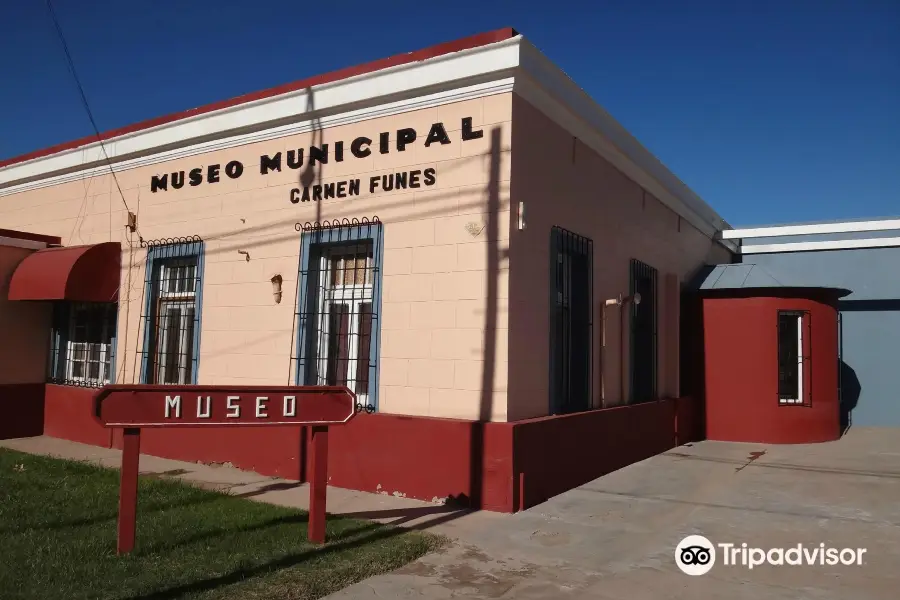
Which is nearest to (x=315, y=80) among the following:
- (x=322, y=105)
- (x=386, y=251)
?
(x=322, y=105)

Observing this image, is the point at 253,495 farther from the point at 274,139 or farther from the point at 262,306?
the point at 274,139

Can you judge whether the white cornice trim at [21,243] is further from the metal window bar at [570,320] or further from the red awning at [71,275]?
the metal window bar at [570,320]

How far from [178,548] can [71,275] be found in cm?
594

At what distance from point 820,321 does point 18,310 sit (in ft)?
42.1

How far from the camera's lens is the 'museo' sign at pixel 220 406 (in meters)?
4.75

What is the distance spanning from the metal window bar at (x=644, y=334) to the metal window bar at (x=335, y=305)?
4276 mm

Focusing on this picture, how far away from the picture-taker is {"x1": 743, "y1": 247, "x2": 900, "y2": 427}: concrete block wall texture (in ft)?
48.6

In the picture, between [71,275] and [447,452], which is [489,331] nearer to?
[447,452]

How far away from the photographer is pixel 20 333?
10789mm

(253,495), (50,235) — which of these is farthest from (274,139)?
(50,235)

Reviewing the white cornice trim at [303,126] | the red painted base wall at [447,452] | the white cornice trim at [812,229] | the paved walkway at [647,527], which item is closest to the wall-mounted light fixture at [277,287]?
the red painted base wall at [447,452]

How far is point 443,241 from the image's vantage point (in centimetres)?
727

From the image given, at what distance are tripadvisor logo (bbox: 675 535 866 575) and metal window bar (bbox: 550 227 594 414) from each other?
94.2 inches

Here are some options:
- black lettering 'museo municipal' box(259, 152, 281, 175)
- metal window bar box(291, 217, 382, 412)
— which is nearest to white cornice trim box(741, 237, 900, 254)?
metal window bar box(291, 217, 382, 412)
